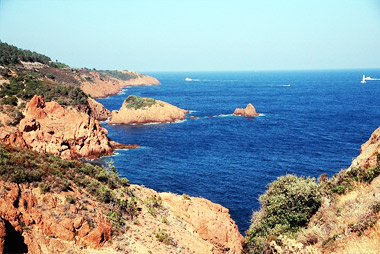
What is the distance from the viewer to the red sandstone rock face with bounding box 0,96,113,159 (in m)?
62.7

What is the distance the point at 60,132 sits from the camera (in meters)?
65.9

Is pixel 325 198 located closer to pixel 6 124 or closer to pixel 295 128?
pixel 6 124

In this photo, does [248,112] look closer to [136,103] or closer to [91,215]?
[136,103]

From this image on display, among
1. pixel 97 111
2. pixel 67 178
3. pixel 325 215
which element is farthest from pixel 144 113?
pixel 325 215

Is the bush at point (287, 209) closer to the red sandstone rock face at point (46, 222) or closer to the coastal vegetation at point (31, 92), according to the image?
the red sandstone rock face at point (46, 222)

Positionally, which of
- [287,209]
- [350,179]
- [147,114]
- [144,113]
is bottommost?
[287,209]

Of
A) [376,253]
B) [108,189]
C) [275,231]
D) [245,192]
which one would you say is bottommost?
[245,192]

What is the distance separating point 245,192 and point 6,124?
43790 millimetres

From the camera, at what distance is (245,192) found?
167 ft

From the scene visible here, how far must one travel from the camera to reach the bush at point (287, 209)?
26.4 metres

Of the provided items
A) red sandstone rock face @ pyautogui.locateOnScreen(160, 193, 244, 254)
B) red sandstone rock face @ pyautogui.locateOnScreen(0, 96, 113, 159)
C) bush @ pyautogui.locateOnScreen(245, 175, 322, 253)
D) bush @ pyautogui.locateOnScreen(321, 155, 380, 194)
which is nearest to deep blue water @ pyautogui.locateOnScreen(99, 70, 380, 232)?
red sandstone rock face @ pyautogui.locateOnScreen(0, 96, 113, 159)

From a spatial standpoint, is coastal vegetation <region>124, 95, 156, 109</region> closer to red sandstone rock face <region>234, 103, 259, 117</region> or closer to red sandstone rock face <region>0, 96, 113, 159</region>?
red sandstone rock face <region>234, 103, 259, 117</region>

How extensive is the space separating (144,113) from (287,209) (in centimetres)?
8874

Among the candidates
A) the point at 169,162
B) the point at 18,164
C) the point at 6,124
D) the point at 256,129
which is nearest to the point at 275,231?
the point at 18,164
